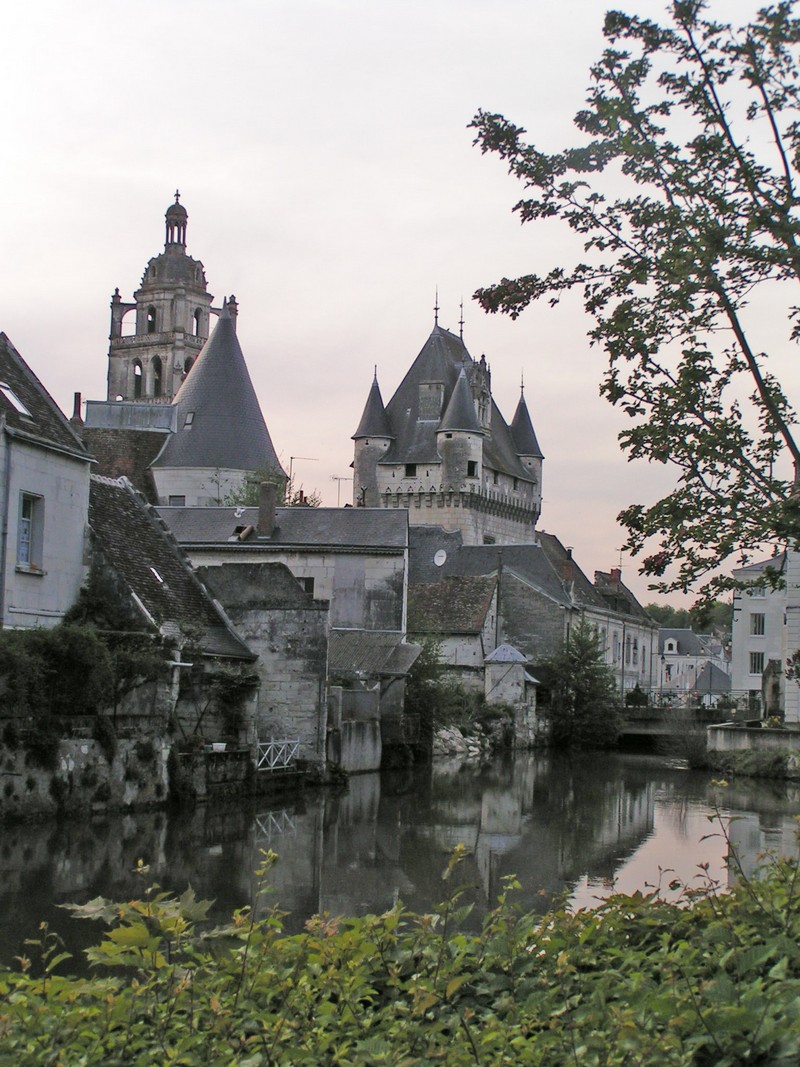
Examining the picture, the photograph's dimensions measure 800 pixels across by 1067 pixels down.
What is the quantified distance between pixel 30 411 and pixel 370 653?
15.5 meters

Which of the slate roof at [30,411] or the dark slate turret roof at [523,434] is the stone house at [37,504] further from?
the dark slate turret roof at [523,434]

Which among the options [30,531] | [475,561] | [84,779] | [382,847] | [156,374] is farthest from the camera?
[156,374]

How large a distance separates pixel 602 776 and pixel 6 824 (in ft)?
72.5

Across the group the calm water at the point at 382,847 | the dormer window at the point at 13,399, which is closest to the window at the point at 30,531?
the dormer window at the point at 13,399

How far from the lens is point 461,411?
272 ft

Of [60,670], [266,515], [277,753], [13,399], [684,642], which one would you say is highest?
[684,642]

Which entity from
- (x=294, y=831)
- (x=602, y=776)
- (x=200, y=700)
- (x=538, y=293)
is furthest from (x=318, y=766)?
(x=538, y=293)

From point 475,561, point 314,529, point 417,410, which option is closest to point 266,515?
point 314,529

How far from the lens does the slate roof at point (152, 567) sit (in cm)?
2416

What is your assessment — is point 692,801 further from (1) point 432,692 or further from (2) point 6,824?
(2) point 6,824

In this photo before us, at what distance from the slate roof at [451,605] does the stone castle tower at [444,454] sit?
2559 centimetres

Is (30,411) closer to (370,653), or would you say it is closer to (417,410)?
(370,653)

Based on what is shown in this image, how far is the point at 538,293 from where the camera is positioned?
32.4 ft

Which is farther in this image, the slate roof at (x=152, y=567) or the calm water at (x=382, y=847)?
the slate roof at (x=152, y=567)
